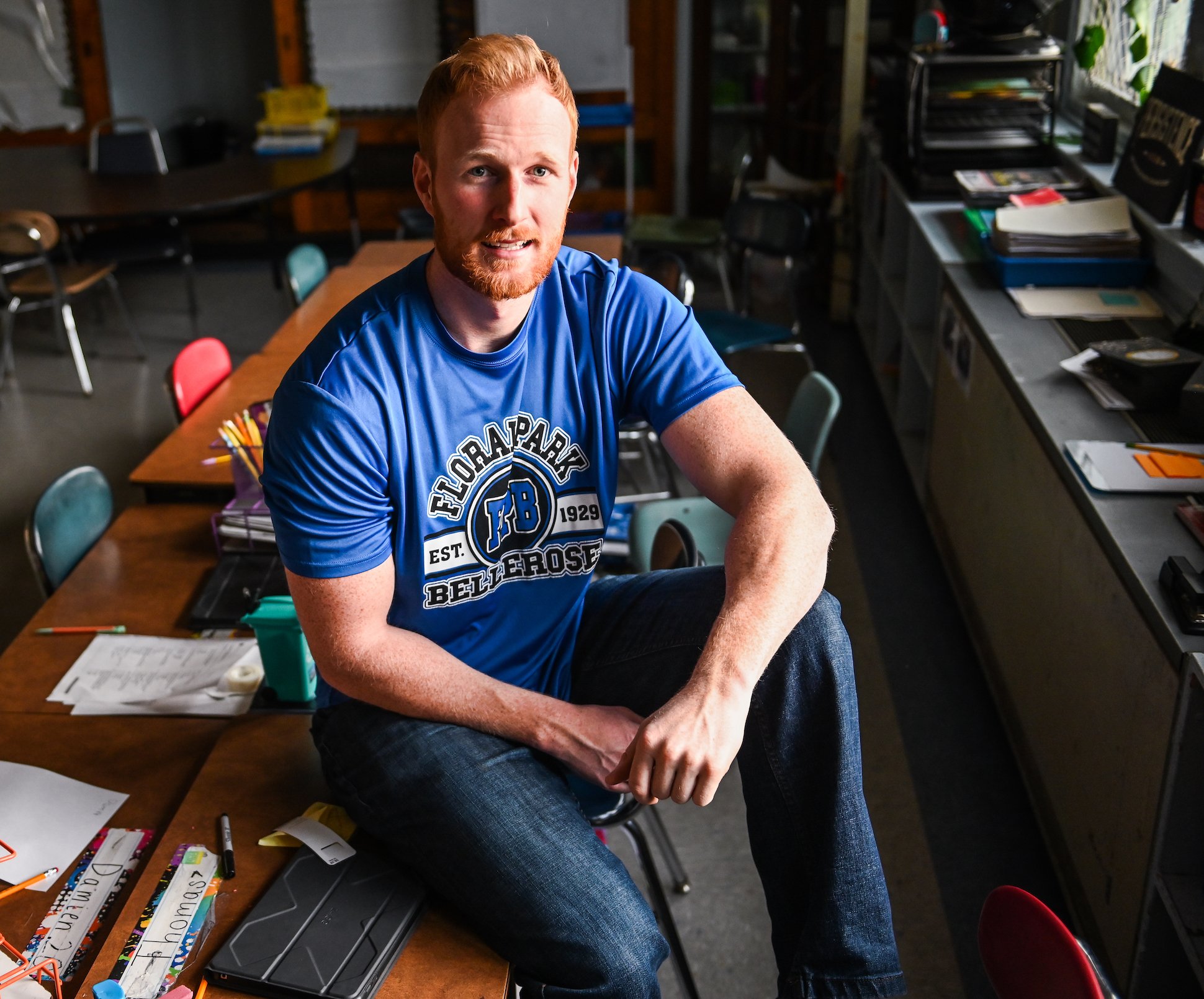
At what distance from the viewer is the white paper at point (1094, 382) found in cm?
242

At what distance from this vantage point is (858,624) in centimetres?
318

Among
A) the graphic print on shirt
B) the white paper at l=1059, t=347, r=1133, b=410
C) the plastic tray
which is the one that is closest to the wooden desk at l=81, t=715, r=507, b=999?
the graphic print on shirt

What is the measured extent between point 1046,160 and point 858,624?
6.05 ft

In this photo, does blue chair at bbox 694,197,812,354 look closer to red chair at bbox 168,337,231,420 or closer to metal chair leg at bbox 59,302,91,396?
red chair at bbox 168,337,231,420

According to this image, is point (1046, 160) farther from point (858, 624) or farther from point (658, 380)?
point (658, 380)

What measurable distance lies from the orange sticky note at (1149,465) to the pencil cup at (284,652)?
1.54 meters

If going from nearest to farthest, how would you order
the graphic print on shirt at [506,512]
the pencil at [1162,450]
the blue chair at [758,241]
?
1. the graphic print on shirt at [506,512]
2. the pencil at [1162,450]
3. the blue chair at [758,241]

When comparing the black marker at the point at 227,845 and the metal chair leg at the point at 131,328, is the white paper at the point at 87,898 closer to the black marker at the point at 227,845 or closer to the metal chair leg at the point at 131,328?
the black marker at the point at 227,845

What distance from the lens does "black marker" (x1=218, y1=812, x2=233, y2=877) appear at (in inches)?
55.8

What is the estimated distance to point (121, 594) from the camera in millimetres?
2139

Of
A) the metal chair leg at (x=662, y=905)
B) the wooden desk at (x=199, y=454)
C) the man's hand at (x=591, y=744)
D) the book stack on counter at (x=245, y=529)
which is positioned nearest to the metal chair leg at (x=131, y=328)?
the wooden desk at (x=199, y=454)

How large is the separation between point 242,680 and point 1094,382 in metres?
1.89

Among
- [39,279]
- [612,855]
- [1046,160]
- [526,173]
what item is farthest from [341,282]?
[612,855]

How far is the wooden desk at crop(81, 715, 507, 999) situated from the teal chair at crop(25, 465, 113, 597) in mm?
734
